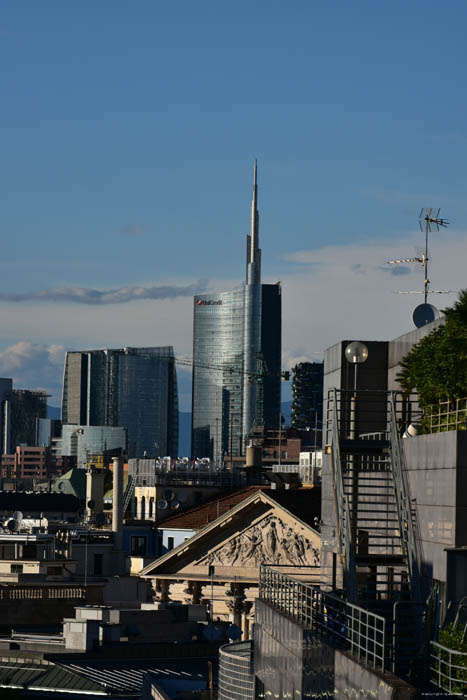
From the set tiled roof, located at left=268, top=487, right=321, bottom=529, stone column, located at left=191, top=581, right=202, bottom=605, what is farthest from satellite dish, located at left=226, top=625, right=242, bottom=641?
tiled roof, located at left=268, top=487, right=321, bottom=529

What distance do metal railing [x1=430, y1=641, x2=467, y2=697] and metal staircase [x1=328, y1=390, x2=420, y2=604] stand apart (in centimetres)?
521

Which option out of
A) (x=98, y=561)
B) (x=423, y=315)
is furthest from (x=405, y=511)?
(x=98, y=561)

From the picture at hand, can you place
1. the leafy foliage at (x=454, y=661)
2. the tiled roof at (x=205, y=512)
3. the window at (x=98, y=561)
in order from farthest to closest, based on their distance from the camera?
the window at (x=98, y=561)
the tiled roof at (x=205, y=512)
the leafy foliage at (x=454, y=661)

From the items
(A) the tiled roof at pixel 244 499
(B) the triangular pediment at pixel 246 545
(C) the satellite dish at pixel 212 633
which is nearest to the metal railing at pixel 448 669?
(C) the satellite dish at pixel 212 633

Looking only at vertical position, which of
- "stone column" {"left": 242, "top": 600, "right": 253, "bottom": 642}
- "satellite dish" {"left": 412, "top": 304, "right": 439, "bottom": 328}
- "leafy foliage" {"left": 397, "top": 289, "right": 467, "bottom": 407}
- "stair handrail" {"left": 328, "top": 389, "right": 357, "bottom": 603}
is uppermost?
"satellite dish" {"left": 412, "top": 304, "right": 439, "bottom": 328}

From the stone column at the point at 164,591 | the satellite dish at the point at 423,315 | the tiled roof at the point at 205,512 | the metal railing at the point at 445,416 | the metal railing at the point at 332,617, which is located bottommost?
the stone column at the point at 164,591

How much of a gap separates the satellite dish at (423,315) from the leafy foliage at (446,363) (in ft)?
32.0

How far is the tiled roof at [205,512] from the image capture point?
89.2 metres

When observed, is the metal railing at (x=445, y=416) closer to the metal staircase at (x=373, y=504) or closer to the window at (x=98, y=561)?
the metal staircase at (x=373, y=504)

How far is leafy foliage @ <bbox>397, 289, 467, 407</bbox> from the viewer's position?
102ft

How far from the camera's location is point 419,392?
3281 cm

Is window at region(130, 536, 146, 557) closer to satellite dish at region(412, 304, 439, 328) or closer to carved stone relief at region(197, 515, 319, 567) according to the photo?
carved stone relief at region(197, 515, 319, 567)

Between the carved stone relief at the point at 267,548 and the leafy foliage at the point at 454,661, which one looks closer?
the leafy foliage at the point at 454,661

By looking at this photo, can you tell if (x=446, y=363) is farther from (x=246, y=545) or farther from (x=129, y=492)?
(x=129, y=492)
